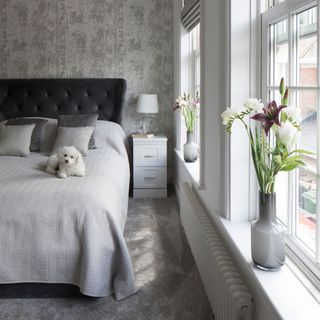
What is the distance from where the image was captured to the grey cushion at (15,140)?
12.8 feet

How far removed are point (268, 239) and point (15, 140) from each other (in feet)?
10.1

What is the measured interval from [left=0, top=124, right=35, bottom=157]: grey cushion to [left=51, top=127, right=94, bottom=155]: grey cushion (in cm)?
29

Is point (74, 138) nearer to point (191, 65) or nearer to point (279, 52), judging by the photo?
point (191, 65)

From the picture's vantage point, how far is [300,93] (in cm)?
161

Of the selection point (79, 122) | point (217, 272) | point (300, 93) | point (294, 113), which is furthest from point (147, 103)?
point (294, 113)

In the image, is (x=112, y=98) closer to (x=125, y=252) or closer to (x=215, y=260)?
(x=125, y=252)

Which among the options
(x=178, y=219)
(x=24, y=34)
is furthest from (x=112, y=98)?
(x=178, y=219)

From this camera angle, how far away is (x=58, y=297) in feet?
8.04

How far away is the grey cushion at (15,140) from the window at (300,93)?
2.75 m

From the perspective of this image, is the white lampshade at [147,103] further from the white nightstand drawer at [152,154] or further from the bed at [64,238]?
the bed at [64,238]

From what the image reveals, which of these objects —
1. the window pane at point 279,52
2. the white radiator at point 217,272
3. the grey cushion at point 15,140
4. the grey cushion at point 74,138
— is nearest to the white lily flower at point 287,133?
the window pane at point 279,52

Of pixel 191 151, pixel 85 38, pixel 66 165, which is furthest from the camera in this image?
pixel 85 38

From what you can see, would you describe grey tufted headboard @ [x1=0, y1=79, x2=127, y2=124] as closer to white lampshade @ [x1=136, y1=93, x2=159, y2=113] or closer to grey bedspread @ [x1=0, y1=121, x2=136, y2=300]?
white lampshade @ [x1=136, y1=93, x2=159, y2=113]

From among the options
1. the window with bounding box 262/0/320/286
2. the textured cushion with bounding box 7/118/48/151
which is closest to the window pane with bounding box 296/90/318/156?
the window with bounding box 262/0/320/286
